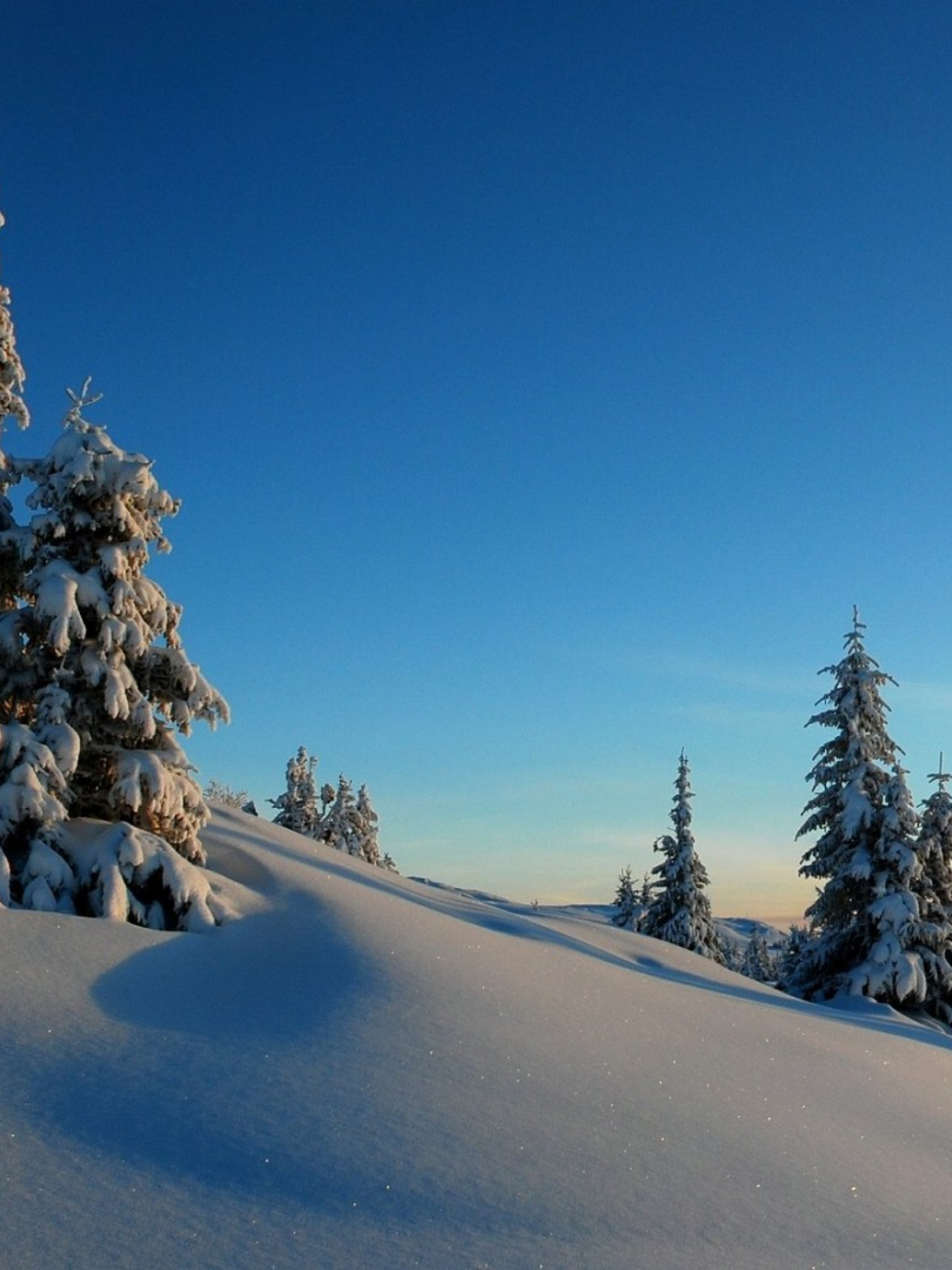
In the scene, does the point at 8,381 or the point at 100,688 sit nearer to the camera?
the point at 100,688

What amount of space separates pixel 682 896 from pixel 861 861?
1268cm

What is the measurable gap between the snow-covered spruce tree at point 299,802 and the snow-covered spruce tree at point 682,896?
2141cm

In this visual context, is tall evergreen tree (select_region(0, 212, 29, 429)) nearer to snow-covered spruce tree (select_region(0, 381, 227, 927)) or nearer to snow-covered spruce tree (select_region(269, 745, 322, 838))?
snow-covered spruce tree (select_region(0, 381, 227, 927))

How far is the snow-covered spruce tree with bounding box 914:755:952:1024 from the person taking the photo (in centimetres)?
2723

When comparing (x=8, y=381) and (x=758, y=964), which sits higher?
(x=8, y=381)

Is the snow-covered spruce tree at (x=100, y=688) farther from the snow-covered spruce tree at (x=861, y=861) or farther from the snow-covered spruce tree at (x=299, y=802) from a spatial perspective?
the snow-covered spruce tree at (x=299, y=802)

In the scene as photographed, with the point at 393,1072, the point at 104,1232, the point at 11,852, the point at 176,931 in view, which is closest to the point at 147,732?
the point at 11,852

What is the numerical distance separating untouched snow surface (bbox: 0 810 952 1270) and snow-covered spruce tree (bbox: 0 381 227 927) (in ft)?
3.48

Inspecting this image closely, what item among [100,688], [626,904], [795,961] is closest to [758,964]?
[626,904]

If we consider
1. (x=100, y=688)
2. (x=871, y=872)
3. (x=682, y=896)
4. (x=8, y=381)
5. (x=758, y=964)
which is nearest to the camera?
(x=100, y=688)

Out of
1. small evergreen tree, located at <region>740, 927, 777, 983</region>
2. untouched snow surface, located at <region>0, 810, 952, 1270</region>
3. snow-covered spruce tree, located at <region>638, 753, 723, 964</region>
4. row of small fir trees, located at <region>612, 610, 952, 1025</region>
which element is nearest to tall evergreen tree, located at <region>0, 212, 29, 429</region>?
untouched snow surface, located at <region>0, 810, 952, 1270</region>

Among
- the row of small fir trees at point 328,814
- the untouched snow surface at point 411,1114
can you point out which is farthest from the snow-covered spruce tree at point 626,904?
the untouched snow surface at point 411,1114

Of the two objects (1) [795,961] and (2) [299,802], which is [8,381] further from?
→ (2) [299,802]

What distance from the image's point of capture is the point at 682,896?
131 ft
